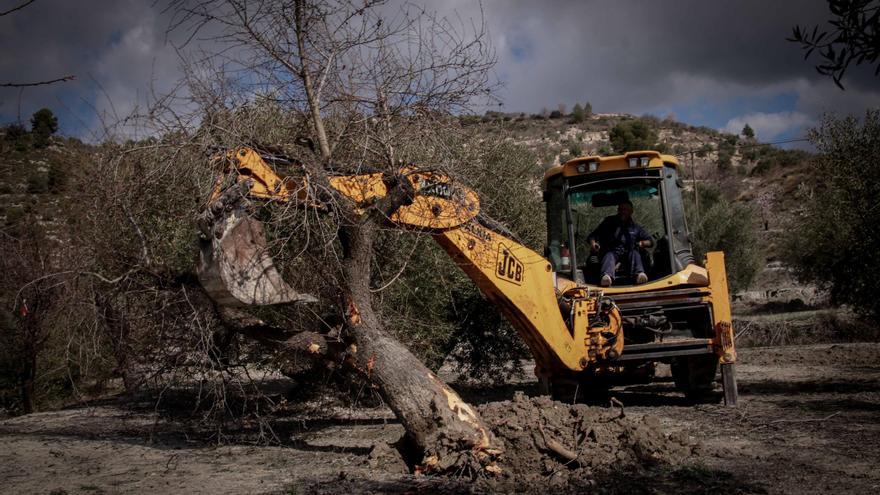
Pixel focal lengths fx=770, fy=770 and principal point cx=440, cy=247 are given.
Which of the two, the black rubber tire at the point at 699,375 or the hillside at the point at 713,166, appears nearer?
the black rubber tire at the point at 699,375

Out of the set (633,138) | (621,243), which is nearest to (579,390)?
(621,243)

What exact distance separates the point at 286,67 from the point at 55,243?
945 centimetres

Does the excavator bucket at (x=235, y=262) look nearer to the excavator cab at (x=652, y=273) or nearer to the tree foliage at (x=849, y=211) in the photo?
the excavator cab at (x=652, y=273)

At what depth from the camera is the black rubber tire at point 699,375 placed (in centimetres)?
955

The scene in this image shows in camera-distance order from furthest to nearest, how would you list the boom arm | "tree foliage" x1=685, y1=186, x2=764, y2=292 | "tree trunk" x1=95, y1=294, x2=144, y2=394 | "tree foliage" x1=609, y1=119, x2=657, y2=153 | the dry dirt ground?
"tree foliage" x1=609, y1=119, x2=657, y2=153 < "tree foliage" x1=685, y1=186, x2=764, y2=292 < "tree trunk" x1=95, y1=294, x2=144, y2=394 < the boom arm < the dry dirt ground

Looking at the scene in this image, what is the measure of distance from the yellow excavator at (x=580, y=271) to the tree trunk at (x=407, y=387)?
551 millimetres

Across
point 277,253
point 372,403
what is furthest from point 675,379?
point 277,253

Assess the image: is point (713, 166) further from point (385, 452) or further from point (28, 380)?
point (385, 452)

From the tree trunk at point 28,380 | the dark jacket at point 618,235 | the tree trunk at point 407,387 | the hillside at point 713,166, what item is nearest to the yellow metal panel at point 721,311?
the dark jacket at point 618,235

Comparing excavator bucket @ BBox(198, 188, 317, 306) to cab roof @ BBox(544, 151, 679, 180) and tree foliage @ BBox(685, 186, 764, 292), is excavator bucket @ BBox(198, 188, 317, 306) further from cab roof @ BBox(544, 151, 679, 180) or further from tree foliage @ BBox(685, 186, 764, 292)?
tree foliage @ BBox(685, 186, 764, 292)

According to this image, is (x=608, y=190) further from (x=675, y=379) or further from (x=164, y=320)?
(x=164, y=320)

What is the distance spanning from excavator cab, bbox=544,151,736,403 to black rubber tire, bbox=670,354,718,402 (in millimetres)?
13

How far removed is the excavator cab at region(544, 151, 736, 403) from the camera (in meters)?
8.97

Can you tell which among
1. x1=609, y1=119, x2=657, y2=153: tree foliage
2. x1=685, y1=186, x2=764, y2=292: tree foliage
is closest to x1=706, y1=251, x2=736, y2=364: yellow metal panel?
x1=685, y1=186, x2=764, y2=292: tree foliage
